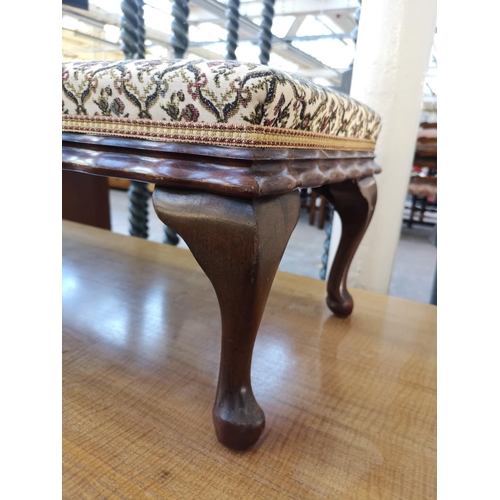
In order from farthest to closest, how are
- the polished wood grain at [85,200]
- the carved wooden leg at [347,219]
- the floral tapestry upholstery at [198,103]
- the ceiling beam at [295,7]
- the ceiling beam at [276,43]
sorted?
the ceiling beam at [295,7], the ceiling beam at [276,43], the polished wood grain at [85,200], the carved wooden leg at [347,219], the floral tapestry upholstery at [198,103]

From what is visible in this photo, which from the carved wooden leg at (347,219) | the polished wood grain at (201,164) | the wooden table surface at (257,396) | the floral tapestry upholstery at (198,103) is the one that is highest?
the floral tapestry upholstery at (198,103)

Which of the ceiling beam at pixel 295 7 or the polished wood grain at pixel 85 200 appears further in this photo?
the ceiling beam at pixel 295 7

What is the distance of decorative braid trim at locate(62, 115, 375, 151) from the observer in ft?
1.10

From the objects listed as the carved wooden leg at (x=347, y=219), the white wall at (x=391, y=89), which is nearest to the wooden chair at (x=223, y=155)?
the carved wooden leg at (x=347, y=219)

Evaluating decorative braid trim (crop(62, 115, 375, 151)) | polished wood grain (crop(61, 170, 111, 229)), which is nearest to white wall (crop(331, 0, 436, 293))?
decorative braid trim (crop(62, 115, 375, 151))

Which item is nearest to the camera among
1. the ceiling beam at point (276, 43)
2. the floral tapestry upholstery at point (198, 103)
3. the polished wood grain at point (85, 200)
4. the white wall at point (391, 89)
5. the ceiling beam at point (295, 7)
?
the floral tapestry upholstery at point (198, 103)

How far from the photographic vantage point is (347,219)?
71 centimetres

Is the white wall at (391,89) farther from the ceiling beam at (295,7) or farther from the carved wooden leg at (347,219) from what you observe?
the ceiling beam at (295,7)

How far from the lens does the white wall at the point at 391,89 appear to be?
88 cm

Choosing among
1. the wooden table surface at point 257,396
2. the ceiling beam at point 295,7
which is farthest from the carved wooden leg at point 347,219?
the ceiling beam at point 295,7

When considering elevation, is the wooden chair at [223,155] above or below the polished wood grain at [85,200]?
above

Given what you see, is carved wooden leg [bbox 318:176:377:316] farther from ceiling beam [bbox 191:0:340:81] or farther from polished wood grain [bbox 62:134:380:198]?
ceiling beam [bbox 191:0:340:81]

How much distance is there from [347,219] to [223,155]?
1.37 ft

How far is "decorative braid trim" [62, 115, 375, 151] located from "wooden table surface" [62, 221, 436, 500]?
0.32 metres
